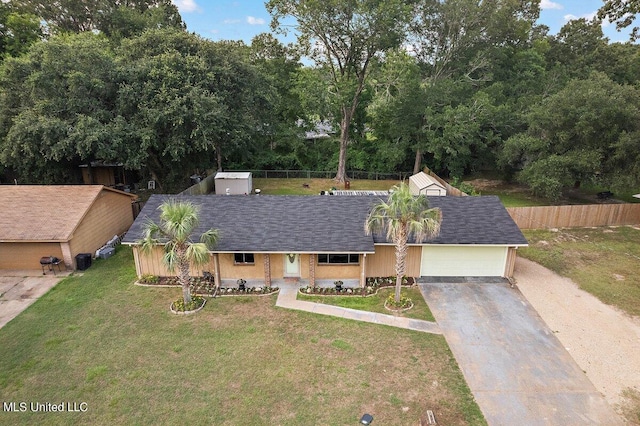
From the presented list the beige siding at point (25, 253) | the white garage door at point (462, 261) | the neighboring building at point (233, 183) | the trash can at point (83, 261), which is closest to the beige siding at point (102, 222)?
the trash can at point (83, 261)

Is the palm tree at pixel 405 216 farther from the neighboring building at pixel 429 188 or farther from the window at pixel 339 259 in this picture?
the neighboring building at pixel 429 188

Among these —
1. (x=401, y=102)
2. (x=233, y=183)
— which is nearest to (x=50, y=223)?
(x=233, y=183)

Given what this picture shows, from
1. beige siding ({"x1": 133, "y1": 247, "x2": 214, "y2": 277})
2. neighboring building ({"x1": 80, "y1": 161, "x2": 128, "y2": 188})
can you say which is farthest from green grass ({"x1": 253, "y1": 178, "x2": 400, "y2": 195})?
beige siding ({"x1": 133, "y1": 247, "x2": 214, "y2": 277})

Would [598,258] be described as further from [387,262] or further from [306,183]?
[306,183]

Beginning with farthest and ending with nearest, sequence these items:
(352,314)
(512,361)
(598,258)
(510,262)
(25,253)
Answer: (598,258), (25,253), (510,262), (352,314), (512,361)

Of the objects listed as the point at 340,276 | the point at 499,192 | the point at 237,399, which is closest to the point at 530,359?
the point at 340,276
